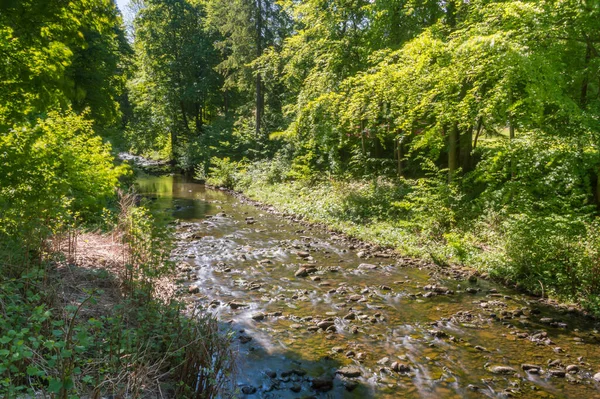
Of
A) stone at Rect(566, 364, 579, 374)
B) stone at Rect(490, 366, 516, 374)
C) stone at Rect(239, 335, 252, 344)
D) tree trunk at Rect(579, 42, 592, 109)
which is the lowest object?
stone at Rect(490, 366, 516, 374)

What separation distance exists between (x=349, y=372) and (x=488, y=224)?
6.84m

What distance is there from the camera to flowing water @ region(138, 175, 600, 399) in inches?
193

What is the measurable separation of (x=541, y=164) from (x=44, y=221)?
34.6ft

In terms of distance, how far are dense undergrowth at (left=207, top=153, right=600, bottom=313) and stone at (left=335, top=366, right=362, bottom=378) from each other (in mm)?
4775

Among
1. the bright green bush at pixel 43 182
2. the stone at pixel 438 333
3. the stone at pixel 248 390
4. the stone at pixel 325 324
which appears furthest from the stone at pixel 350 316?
the bright green bush at pixel 43 182

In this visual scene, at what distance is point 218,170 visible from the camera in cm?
2538

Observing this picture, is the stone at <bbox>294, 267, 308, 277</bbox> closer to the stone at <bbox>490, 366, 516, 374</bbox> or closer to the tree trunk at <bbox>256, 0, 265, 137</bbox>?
the stone at <bbox>490, 366, 516, 374</bbox>

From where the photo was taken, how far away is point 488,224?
33.1 feet

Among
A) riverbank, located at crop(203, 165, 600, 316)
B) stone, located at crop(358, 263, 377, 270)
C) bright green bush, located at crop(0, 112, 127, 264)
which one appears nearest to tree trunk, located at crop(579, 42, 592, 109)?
riverbank, located at crop(203, 165, 600, 316)

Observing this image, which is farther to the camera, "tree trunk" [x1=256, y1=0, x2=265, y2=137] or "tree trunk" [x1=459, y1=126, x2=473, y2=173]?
"tree trunk" [x1=256, y1=0, x2=265, y2=137]

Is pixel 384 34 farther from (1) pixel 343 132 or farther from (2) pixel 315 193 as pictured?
(2) pixel 315 193

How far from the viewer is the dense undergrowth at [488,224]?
748cm

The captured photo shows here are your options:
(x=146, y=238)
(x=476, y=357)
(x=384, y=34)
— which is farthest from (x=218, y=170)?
(x=476, y=357)

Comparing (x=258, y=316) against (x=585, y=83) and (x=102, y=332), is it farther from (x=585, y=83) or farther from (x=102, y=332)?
(x=585, y=83)
